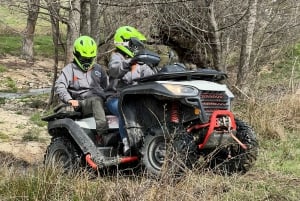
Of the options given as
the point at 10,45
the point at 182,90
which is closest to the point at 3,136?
the point at 182,90

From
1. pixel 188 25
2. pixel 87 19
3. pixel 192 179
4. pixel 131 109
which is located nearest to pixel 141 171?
pixel 131 109

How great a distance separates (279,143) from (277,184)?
2908 millimetres

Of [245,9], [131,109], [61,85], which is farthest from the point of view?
[245,9]

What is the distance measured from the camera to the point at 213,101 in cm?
633

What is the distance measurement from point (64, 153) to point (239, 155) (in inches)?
83.2

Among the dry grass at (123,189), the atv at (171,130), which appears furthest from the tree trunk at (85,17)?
the dry grass at (123,189)

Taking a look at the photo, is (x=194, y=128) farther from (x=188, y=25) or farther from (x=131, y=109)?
(x=188, y=25)

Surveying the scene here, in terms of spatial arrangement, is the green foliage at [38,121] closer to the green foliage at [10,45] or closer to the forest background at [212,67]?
the forest background at [212,67]

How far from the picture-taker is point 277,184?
6258 mm

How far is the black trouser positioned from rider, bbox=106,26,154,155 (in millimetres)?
131

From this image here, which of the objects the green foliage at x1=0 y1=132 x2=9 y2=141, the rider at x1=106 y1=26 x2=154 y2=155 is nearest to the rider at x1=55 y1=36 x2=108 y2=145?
the rider at x1=106 y1=26 x2=154 y2=155

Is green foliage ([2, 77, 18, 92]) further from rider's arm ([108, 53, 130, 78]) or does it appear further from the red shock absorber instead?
the red shock absorber

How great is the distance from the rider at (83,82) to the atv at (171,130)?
0.21 meters

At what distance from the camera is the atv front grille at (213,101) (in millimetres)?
6234
